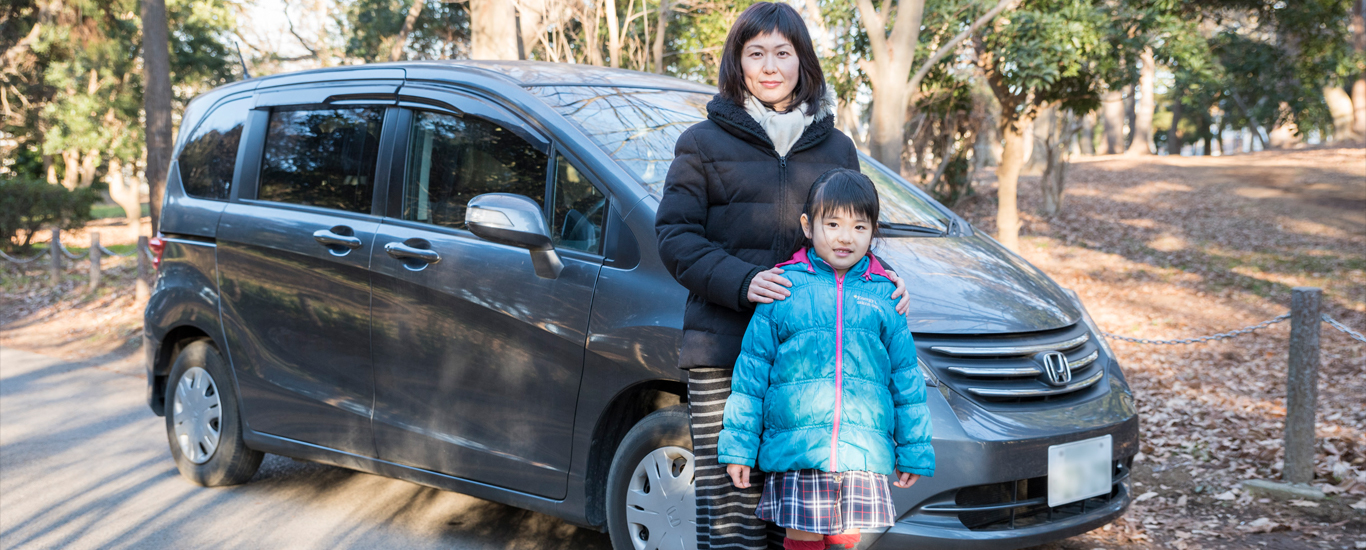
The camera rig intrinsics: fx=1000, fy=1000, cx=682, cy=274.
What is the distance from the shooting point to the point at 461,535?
4227mm

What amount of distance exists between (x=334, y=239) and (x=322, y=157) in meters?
0.50

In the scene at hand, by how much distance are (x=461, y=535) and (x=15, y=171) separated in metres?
35.6

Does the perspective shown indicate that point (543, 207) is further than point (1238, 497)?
No

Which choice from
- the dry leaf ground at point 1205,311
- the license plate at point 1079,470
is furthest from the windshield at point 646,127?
the dry leaf ground at point 1205,311

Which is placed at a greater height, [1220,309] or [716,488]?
[716,488]

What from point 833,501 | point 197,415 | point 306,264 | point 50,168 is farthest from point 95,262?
point 50,168

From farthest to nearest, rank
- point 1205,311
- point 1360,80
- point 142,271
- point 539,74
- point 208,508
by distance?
point 1360,80 < point 142,271 < point 1205,311 < point 208,508 < point 539,74

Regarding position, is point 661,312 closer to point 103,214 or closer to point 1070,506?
point 1070,506

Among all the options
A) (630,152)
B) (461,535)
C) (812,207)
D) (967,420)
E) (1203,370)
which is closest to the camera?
(812,207)

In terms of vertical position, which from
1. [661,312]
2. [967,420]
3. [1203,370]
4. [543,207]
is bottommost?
[1203,370]

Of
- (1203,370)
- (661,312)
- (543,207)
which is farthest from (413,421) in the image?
(1203,370)

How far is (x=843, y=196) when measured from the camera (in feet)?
7.29

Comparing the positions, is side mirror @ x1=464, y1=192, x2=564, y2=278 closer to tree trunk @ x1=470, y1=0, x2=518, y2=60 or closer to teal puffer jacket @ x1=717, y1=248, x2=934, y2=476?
teal puffer jacket @ x1=717, y1=248, x2=934, y2=476

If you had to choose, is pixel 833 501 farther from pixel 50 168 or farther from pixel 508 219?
pixel 50 168
